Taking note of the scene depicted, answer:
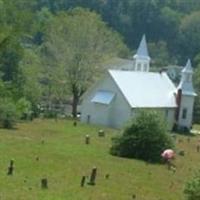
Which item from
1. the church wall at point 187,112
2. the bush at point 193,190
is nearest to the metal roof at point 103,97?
the church wall at point 187,112

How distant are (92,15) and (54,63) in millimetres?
6658

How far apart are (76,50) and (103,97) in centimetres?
977

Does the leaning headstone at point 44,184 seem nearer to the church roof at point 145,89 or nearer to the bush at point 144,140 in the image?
the bush at point 144,140

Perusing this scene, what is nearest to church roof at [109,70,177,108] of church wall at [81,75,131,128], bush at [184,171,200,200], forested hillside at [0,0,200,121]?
church wall at [81,75,131,128]

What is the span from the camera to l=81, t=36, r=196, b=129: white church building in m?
59.1

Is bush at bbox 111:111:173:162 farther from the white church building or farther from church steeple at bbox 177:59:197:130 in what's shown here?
church steeple at bbox 177:59:197:130

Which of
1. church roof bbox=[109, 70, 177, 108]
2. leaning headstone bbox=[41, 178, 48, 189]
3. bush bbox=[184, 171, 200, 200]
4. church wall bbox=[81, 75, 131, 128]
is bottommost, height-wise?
leaning headstone bbox=[41, 178, 48, 189]

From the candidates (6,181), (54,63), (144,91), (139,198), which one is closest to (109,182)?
(139,198)

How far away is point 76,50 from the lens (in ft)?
225

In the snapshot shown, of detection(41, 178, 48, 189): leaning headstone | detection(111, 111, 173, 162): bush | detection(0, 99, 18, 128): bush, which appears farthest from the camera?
detection(0, 99, 18, 128): bush

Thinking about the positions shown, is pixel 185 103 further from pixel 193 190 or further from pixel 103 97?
pixel 193 190

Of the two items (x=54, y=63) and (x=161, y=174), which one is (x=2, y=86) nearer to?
(x=161, y=174)

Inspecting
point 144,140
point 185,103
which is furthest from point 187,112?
point 144,140

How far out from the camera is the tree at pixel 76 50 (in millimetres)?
68562
